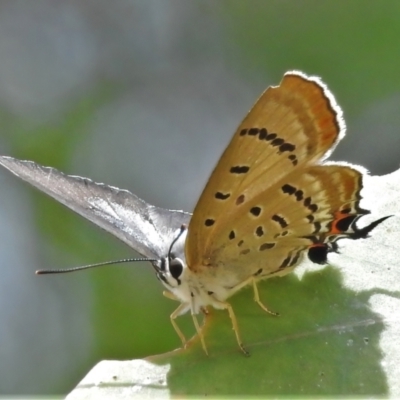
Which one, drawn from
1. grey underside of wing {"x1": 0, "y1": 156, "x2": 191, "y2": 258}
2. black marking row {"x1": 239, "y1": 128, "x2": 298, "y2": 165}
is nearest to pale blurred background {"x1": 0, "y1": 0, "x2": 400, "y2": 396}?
grey underside of wing {"x1": 0, "y1": 156, "x2": 191, "y2": 258}

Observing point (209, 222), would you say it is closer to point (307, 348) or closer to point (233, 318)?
point (233, 318)

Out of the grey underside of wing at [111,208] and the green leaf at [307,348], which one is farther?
the grey underside of wing at [111,208]

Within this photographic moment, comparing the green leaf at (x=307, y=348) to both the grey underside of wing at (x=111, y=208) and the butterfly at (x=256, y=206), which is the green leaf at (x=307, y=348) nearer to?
the butterfly at (x=256, y=206)

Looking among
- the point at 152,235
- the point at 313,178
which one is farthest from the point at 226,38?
the point at 313,178

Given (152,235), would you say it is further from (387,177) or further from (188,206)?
(188,206)

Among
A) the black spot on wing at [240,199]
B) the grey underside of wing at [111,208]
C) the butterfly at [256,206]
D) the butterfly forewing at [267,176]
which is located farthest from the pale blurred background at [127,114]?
the black spot on wing at [240,199]

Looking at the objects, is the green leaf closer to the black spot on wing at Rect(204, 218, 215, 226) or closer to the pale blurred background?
the black spot on wing at Rect(204, 218, 215, 226)

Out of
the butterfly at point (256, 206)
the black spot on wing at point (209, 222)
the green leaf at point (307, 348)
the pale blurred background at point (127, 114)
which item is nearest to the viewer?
the green leaf at point (307, 348)
